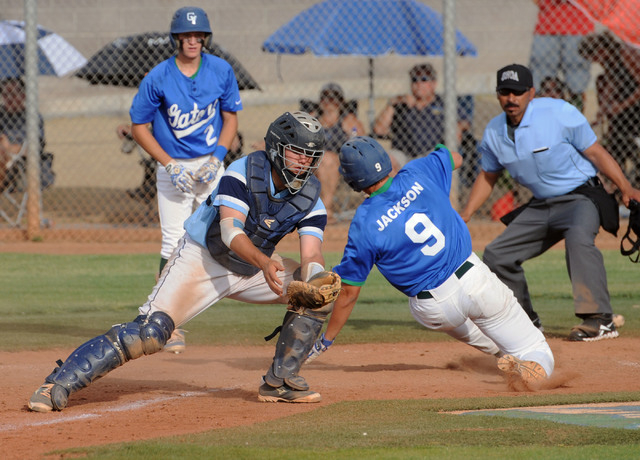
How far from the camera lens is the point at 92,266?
37.1ft

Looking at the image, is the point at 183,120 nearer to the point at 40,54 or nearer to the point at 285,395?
the point at 285,395

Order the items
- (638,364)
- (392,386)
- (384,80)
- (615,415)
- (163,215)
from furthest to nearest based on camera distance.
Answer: (384,80) < (163,215) < (638,364) < (392,386) < (615,415)

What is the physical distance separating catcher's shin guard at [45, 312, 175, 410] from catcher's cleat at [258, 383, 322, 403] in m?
0.69

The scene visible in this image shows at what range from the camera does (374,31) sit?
46.6 ft

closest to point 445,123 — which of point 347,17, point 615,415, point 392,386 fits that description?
point 347,17

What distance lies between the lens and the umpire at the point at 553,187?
747cm

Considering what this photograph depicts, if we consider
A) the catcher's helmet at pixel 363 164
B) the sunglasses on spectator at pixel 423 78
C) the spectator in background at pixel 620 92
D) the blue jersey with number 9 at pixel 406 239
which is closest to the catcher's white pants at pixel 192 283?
the blue jersey with number 9 at pixel 406 239

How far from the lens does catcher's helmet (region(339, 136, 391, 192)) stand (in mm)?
5469

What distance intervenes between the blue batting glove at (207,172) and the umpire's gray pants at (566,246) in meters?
2.30

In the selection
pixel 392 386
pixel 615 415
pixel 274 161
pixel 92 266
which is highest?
pixel 274 161

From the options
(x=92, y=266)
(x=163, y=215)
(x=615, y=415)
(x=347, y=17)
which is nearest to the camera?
(x=615, y=415)

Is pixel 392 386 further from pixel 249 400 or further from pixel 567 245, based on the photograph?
pixel 567 245

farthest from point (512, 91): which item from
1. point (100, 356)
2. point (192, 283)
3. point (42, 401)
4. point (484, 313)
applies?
point (42, 401)

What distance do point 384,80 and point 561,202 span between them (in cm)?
1772
